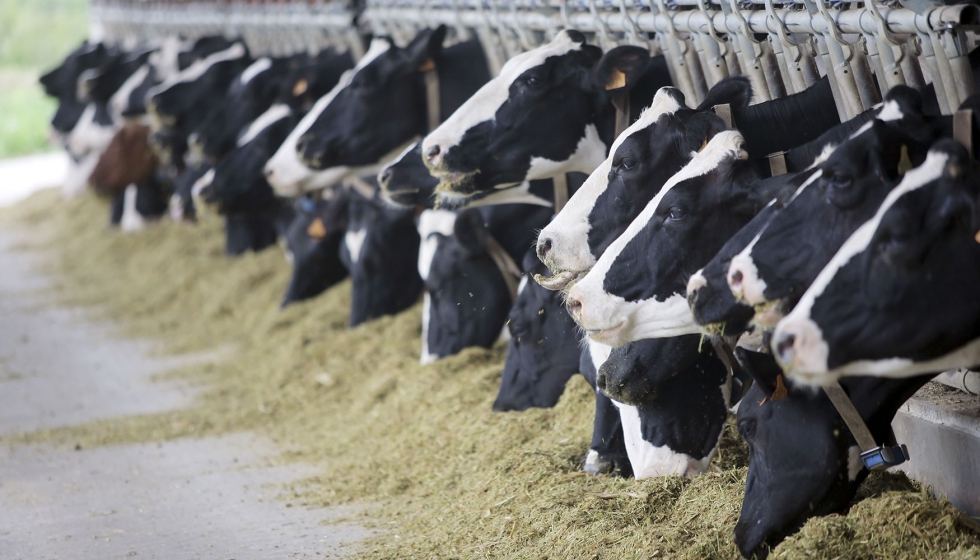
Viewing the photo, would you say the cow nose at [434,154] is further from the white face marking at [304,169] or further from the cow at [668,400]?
the white face marking at [304,169]

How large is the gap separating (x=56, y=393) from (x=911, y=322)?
591 cm

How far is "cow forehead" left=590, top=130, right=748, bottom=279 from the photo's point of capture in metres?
3.23

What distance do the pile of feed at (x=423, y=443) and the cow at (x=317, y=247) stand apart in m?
0.14

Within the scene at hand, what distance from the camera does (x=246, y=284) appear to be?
9.18 metres

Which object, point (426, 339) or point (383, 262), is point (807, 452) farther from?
point (383, 262)

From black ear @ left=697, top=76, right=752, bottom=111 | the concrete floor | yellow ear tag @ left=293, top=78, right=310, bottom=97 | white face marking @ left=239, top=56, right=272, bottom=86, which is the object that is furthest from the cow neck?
white face marking @ left=239, top=56, right=272, bottom=86

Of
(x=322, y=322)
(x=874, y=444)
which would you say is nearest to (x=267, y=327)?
(x=322, y=322)

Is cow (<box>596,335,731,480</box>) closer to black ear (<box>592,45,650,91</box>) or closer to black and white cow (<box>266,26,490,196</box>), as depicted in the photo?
black ear (<box>592,45,650,91</box>)

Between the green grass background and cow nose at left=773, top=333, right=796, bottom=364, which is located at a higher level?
cow nose at left=773, top=333, right=796, bottom=364

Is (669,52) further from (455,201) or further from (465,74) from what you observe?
(465,74)

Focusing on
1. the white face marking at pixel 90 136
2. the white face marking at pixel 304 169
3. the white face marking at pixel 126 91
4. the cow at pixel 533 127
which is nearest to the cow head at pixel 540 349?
the cow at pixel 533 127

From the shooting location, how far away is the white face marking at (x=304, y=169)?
247 inches

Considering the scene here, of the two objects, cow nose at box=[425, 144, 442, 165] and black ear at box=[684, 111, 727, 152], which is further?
cow nose at box=[425, 144, 442, 165]

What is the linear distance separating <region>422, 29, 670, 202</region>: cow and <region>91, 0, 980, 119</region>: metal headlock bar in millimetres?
208
